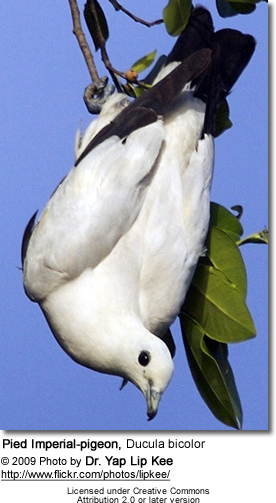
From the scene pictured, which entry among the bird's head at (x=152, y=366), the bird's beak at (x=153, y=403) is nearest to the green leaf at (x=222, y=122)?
the bird's head at (x=152, y=366)

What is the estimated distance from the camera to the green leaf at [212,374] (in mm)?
4332

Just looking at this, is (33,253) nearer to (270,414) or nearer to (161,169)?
(161,169)

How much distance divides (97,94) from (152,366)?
151 centimetres

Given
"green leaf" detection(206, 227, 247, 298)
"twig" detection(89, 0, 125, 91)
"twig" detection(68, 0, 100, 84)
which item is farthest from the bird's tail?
"green leaf" detection(206, 227, 247, 298)

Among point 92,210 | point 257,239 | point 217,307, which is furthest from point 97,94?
point 217,307

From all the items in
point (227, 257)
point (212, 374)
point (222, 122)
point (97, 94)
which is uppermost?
point (97, 94)

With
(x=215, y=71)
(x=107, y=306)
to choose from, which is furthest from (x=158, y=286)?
(x=215, y=71)

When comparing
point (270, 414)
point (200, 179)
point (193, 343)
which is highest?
point (200, 179)

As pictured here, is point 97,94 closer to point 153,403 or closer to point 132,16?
point 132,16

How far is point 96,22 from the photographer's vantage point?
4.74 m

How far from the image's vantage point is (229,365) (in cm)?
451

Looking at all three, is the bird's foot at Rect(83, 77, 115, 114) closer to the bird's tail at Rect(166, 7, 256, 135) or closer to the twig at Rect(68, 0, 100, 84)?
the twig at Rect(68, 0, 100, 84)

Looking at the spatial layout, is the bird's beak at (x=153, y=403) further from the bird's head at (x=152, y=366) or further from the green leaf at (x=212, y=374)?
the green leaf at (x=212, y=374)

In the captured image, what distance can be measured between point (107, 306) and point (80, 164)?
67cm
